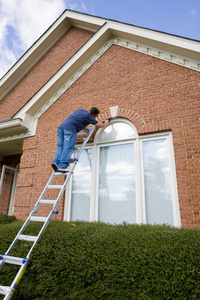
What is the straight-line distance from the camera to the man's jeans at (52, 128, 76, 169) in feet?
Answer: 14.5

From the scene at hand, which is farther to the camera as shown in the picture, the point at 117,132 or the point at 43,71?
the point at 43,71

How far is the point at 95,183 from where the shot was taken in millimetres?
5133

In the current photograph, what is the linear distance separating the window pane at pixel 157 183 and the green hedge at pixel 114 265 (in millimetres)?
981

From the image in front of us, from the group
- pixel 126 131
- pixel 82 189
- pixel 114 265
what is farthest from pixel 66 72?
pixel 114 265

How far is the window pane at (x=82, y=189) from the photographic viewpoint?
5094mm

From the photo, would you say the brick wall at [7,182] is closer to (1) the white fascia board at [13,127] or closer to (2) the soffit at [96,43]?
(1) the white fascia board at [13,127]

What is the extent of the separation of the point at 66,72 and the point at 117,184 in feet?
11.7

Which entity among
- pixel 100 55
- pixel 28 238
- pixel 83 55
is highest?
pixel 100 55

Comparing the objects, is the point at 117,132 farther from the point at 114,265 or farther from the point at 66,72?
the point at 114,265

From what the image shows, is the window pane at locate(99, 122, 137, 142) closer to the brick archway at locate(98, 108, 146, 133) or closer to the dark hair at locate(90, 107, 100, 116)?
the brick archway at locate(98, 108, 146, 133)

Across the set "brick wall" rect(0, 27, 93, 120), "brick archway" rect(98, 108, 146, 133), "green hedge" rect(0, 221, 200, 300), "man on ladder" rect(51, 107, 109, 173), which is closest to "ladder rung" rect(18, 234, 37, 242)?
"green hedge" rect(0, 221, 200, 300)

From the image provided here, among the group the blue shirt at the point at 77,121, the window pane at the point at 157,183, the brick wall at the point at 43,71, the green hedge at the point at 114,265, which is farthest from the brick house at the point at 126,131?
the brick wall at the point at 43,71

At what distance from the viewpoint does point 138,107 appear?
520 centimetres

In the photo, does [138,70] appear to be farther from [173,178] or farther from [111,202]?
[111,202]
